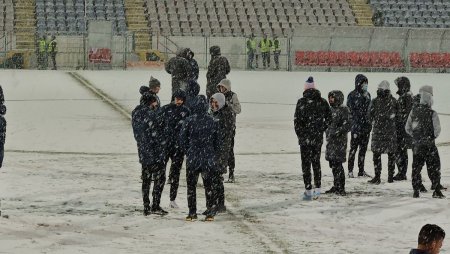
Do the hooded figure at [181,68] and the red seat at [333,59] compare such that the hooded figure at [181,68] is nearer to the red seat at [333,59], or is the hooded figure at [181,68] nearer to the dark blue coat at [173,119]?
the dark blue coat at [173,119]

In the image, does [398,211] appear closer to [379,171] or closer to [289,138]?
[379,171]

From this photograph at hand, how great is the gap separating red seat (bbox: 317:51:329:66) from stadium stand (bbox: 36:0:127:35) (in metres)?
10.5

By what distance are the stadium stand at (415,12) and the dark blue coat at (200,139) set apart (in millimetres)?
48389

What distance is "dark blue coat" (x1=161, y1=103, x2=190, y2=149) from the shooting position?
36.2 ft

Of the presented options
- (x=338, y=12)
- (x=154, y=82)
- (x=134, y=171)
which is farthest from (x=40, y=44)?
(x=154, y=82)

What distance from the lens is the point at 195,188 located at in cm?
1070

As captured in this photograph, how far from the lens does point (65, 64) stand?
4969 cm

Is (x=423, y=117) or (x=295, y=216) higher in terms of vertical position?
(x=423, y=117)

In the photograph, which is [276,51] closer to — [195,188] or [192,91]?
[192,91]

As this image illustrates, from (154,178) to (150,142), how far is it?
0.44 m

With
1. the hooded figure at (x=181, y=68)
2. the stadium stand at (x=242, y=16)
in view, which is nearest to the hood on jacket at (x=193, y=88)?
the hooded figure at (x=181, y=68)

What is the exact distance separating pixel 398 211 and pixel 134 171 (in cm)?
461

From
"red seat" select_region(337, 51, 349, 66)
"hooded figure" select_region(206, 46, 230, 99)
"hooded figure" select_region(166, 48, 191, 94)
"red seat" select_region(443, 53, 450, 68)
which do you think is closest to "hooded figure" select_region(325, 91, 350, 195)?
"hooded figure" select_region(166, 48, 191, 94)

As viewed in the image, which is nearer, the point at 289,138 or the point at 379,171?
the point at 379,171
